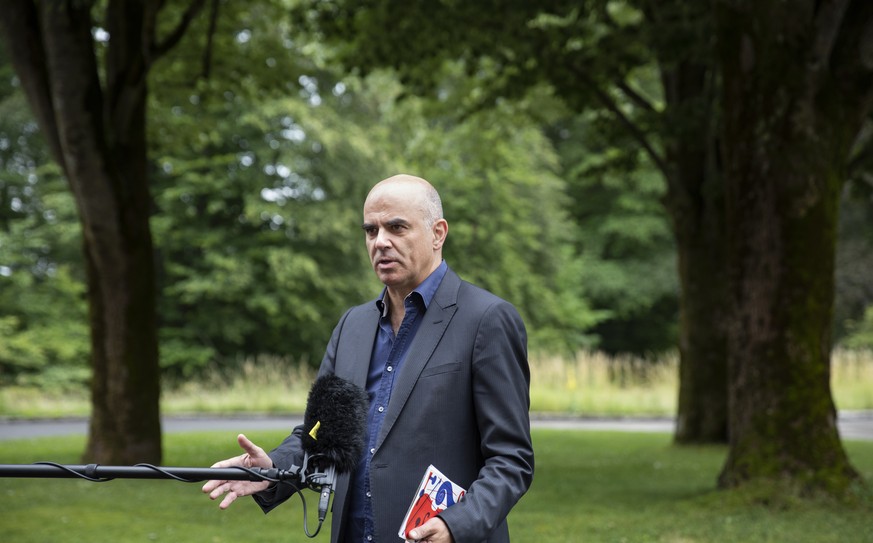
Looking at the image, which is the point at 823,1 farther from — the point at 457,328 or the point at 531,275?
the point at 531,275

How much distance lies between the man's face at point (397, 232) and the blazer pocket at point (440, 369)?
301mm

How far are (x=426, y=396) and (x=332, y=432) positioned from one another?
378 mm

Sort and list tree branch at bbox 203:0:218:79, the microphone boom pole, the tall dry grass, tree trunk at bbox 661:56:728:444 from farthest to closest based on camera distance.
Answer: the tall dry grass → tree trunk at bbox 661:56:728:444 → tree branch at bbox 203:0:218:79 → the microphone boom pole

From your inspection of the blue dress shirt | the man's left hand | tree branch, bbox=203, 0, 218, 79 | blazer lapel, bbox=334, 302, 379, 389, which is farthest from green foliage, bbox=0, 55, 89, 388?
the man's left hand

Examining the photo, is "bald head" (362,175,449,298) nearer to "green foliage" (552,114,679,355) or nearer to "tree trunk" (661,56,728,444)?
"tree trunk" (661,56,728,444)

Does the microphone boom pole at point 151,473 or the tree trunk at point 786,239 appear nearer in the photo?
the microphone boom pole at point 151,473

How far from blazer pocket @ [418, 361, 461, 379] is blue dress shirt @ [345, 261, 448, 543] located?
0.13 m

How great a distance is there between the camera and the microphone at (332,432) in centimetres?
315

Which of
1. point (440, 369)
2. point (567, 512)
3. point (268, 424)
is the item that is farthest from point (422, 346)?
point (268, 424)

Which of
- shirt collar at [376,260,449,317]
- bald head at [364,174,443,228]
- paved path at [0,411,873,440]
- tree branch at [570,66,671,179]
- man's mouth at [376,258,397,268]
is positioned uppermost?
tree branch at [570,66,671,179]

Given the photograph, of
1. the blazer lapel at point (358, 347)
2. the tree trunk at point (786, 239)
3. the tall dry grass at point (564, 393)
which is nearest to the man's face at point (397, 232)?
the blazer lapel at point (358, 347)

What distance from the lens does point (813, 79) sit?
1021 cm

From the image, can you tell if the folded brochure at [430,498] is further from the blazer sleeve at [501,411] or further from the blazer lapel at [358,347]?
the blazer lapel at [358,347]

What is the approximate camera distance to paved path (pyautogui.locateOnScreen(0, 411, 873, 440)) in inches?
867
